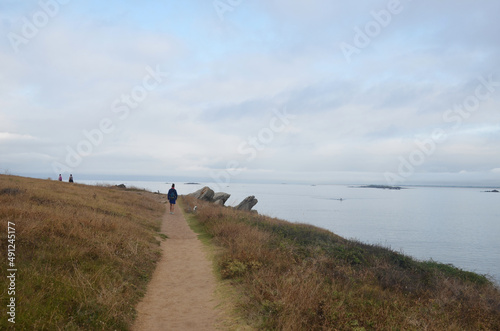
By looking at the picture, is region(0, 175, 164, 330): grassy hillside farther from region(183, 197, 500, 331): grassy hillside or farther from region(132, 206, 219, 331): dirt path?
region(183, 197, 500, 331): grassy hillside

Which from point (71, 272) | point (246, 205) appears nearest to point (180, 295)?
point (71, 272)

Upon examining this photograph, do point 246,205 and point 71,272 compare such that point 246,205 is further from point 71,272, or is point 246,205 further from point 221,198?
point 71,272

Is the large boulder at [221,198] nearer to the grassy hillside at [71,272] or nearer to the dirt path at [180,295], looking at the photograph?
the dirt path at [180,295]

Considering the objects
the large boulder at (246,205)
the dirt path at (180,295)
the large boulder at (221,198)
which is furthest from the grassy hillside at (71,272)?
the large boulder at (221,198)

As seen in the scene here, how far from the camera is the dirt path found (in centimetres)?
668

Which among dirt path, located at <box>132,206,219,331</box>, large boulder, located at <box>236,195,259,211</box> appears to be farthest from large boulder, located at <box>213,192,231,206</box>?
dirt path, located at <box>132,206,219,331</box>

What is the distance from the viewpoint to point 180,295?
8.46m

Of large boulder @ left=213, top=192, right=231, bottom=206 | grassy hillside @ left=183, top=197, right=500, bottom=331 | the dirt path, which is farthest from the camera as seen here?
large boulder @ left=213, top=192, right=231, bottom=206

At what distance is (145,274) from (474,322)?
9460mm

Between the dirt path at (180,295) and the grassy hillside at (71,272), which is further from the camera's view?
the dirt path at (180,295)

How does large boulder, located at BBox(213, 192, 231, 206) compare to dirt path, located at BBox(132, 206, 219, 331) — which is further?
large boulder, located at BBox(213, 192, 231, 206)

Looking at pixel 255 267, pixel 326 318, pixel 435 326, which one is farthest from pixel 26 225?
pixel 435 326

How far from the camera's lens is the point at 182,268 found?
36.8ft

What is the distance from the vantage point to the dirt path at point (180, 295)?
21.9 ft
